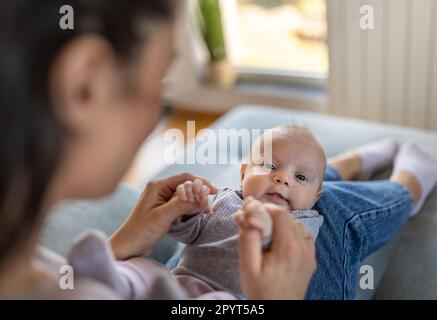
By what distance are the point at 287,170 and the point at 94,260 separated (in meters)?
0.36

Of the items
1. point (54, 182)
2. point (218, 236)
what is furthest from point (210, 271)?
point (54, 182)

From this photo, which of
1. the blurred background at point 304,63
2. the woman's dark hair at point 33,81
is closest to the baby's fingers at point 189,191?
the woman's dark hair at point 33,81

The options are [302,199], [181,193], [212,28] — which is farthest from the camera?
[212,28]

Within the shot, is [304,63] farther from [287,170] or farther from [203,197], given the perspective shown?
[203,197]

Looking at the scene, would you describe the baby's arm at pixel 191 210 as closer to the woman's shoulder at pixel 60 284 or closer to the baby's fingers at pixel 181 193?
the baby's fingers at pixel 181 193

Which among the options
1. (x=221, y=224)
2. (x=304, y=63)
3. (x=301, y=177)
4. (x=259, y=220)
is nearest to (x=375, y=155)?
(x=301, y=177)

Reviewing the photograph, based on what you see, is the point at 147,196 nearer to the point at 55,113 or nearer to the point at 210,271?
the point at 210,271

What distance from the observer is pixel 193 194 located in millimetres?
749

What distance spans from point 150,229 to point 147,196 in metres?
0.05

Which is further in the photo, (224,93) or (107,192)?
(224,93)

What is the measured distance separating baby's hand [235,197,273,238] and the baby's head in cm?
22

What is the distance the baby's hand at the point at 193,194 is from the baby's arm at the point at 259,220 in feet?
0.48

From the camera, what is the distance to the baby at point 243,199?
754 millimetres

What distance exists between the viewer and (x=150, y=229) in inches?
29.8
